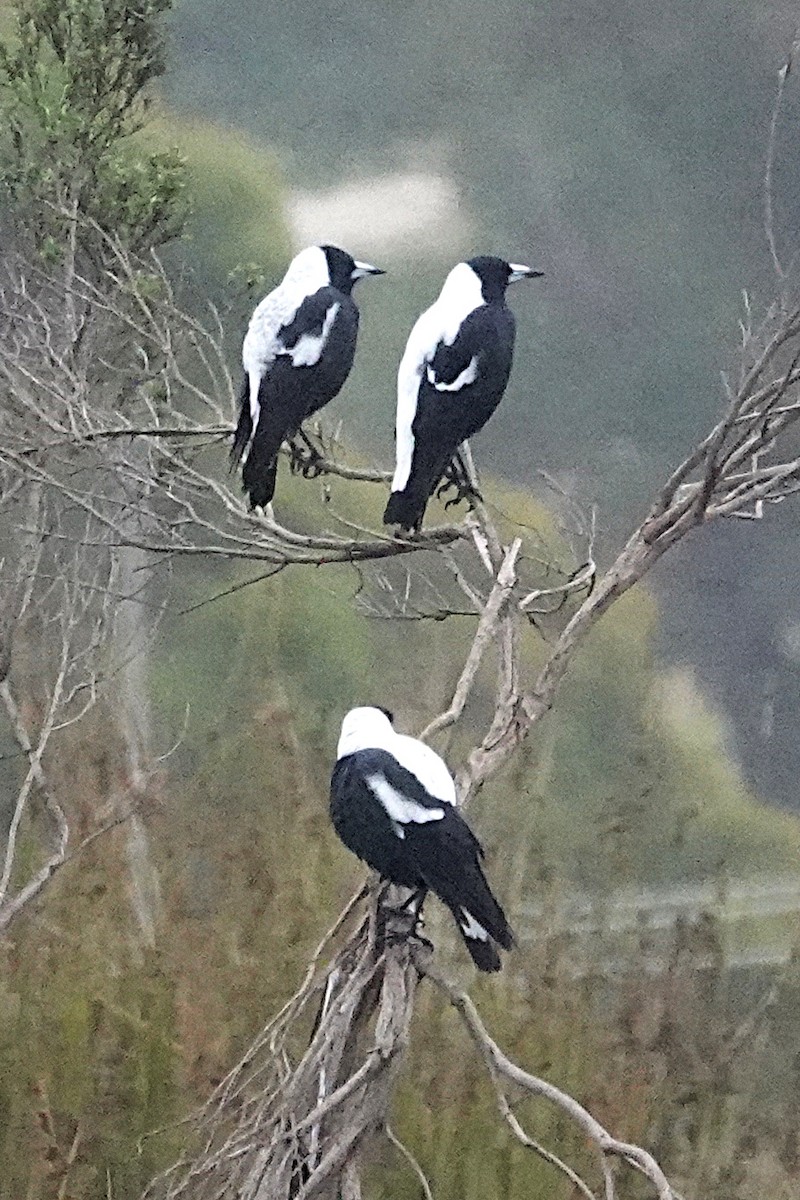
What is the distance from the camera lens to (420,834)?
4.45ft

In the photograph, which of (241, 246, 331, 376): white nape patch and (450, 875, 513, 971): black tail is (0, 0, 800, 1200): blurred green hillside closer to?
(241, 246, 331, 376): white nape patch

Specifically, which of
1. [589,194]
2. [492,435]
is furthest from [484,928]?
[589,194]

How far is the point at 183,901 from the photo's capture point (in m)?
2.39

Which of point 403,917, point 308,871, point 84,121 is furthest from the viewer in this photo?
point 84,121

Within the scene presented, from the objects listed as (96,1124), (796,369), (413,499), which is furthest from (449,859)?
(96,1124)

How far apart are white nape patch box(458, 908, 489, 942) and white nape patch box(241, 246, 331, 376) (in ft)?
2.41

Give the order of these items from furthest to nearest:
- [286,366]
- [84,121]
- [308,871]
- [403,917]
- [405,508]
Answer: [84,121] < [308,871] < [286,366] < [405,508] < [403,917]

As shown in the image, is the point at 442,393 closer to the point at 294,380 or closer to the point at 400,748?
the point at 294,380

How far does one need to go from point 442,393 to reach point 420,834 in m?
0.54

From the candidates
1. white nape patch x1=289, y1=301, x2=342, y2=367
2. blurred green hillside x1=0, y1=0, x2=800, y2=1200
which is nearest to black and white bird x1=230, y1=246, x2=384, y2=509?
white nape patch x1=289, y1=301, x2=342, y2=367

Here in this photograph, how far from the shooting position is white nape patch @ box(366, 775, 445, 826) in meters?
1.36

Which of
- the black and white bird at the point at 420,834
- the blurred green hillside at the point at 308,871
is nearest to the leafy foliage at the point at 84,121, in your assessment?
the blurred green hillside at the point at 308,871

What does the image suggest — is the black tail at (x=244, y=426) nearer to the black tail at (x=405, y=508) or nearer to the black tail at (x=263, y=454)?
the black tail at (x=263, y=454)

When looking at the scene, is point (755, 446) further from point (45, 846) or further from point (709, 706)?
point (45, 846)
